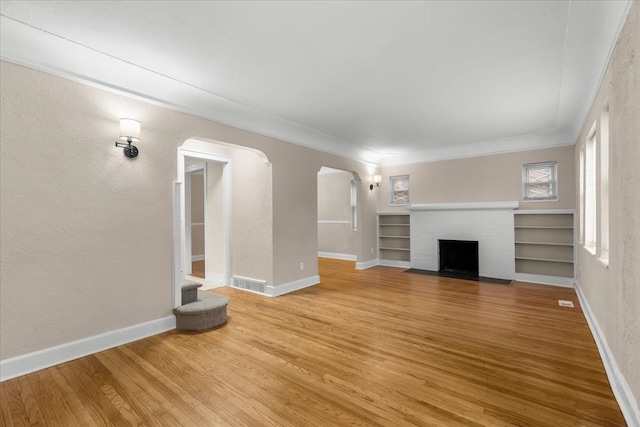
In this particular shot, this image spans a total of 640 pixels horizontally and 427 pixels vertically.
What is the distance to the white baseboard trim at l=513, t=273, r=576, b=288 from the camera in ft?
16.6

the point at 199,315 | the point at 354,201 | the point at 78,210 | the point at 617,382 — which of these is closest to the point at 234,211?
the point at 199,315

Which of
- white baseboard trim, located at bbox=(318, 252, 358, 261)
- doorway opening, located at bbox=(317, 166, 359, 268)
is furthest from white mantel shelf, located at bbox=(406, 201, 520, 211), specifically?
white baseboard trim, located at bbox=(318, 252, 358, 261)

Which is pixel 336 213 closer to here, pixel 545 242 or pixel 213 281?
pixel 213 281

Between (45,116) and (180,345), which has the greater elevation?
(45,116)

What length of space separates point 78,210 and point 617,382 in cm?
436

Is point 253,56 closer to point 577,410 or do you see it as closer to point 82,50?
point 82,50

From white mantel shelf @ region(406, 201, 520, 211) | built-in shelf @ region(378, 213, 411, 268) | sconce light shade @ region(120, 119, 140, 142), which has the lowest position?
built-in shelf @ region(378, 213, 411, 268)

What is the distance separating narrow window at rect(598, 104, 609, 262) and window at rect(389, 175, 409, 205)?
440cm

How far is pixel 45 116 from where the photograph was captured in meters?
2.44

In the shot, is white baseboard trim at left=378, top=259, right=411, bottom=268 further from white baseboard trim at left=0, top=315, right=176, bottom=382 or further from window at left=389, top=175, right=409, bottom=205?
white baseboard trim at left=0, top=315, right=176, bottom=382

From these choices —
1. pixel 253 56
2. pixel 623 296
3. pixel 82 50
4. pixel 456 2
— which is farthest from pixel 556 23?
pixel 82 50

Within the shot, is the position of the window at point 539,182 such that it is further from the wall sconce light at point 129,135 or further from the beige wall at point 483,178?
the wall sconce light at point 129,135

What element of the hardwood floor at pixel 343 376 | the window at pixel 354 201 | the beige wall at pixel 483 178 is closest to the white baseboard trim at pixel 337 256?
the window at pixel 354 201

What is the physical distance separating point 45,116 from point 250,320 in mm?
2753
